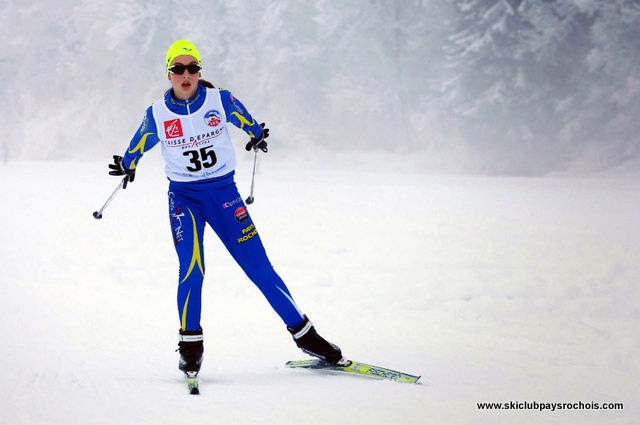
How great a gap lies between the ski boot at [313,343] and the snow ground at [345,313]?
0.11 m

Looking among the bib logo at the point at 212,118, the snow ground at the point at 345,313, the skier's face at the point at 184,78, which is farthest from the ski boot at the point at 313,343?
the skier's face at the point at 184,78

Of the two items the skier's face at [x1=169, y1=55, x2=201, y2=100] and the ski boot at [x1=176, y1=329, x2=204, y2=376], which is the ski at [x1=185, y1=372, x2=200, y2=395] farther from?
the skier's face at [x1=169, y1=55, x2=201, y2=100]

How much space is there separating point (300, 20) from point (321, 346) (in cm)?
2048

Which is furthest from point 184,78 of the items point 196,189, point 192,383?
point 192,383

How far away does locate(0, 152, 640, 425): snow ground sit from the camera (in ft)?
10.2

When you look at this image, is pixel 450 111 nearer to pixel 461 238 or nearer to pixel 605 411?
pixel 461 238

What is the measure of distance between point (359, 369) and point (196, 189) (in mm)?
1109

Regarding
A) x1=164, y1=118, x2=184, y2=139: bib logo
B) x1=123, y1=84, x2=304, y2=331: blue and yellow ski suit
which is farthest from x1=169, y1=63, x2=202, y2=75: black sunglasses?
x1=164, y1=118, x2=184, y2=139: bib logo

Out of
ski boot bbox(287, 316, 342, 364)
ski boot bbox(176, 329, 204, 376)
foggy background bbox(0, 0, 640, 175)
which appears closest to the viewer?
ski boot bbox(176, 329, 204, 376)

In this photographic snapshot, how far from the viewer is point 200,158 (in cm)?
343

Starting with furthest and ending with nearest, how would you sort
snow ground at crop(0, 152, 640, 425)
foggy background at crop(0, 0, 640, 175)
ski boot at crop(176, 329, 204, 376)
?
foggy background at crop(0, 0, 640, 175) < ski boot at crop(176, 329, 204, 376) < snow ground at crop(0, 152, 640, 425)

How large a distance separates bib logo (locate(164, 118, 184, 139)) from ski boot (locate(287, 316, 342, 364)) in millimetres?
1034

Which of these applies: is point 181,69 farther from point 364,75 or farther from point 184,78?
point 364,75

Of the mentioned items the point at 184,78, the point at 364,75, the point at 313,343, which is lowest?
the point at 313,343
